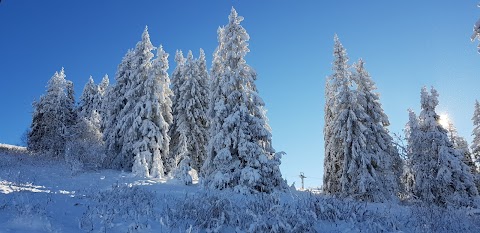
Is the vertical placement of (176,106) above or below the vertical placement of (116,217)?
above

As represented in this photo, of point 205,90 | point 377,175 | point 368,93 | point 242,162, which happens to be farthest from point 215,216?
point 205,90

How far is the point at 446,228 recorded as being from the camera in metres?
8.26

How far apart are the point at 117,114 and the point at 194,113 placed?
7.03 meters

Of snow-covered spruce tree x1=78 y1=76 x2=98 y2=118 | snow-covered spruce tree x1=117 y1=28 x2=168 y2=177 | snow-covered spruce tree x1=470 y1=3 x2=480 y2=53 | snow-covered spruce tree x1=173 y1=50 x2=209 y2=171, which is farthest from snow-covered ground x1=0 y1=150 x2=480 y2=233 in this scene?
snow-covered spruce tree x1=78 y1=76 x2=98 y2=118

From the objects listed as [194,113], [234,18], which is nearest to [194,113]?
[194,113]

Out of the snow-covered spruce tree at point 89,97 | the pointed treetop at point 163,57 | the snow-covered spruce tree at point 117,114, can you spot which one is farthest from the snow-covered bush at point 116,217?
the snow-covered spruce tree at point 89,97

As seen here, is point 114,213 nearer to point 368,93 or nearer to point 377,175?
point 377,175

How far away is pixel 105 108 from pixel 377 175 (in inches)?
1174

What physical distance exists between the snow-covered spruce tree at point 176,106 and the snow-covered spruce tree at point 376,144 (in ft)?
52.3

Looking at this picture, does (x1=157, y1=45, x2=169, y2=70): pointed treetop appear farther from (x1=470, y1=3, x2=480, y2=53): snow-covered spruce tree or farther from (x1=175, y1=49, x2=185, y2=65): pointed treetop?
(x1=470, y1=3, x2=480, y2=53): snow-covered spruce tree

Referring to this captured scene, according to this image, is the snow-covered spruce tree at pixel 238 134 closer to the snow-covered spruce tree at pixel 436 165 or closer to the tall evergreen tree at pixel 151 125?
the tall evergreen tree at pixel 151 125

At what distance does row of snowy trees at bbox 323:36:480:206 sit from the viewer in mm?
25969

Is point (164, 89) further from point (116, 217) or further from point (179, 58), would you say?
point (116, 217)

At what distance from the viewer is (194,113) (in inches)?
1344
